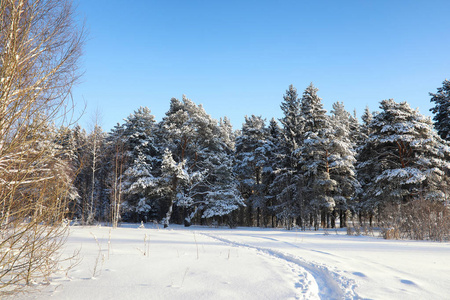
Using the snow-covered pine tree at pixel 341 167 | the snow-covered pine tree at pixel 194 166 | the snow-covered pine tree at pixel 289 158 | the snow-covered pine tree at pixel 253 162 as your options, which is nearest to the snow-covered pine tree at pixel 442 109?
the snow-covered pine tree at pixel 341 167

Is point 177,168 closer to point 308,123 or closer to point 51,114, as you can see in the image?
point 308,123

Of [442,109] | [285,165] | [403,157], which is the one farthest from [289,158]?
[442,109]

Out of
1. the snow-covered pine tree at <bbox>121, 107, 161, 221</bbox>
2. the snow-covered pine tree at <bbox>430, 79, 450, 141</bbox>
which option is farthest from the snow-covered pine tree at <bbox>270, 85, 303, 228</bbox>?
the snow-covered pine tree at <bbox>430, 79, 450, 141</bbox>

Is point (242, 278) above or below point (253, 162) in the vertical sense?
below

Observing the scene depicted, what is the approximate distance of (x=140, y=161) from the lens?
22484 mm

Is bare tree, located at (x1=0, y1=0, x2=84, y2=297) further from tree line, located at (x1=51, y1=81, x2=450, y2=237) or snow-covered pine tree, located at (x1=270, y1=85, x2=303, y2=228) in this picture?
snow-covered pine tree, located at (x1=270, y1=85, x2=303, y2=228)

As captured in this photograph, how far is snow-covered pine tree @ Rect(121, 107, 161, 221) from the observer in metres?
21.7

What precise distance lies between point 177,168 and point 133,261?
49.4 feet

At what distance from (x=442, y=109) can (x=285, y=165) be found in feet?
56.8

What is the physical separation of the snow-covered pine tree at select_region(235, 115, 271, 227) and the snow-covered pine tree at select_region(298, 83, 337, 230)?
4291mm

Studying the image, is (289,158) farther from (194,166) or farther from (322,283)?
(322,283)

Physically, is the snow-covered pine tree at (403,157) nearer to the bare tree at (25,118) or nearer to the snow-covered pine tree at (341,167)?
the snow-covered pine tree at (341,167)

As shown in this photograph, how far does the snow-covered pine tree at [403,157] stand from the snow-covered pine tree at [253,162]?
904cm

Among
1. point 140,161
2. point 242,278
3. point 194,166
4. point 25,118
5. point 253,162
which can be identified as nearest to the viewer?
point 25,118
